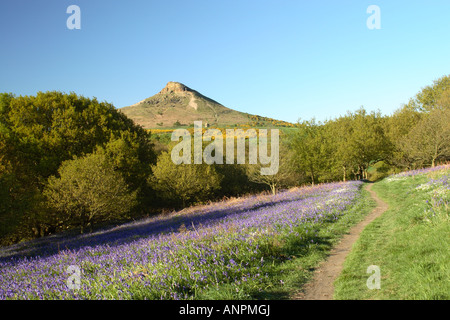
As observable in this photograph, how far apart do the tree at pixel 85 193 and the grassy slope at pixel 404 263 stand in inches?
896

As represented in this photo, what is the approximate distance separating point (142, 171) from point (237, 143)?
111ft

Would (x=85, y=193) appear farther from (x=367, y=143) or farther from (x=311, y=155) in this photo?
(x=367, y=143)

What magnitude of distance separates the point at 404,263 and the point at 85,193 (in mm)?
25243

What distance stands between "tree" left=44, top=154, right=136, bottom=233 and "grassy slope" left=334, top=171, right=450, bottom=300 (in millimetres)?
22751

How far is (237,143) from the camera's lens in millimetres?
67375

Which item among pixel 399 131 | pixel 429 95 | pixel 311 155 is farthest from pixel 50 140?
pixel 429 95

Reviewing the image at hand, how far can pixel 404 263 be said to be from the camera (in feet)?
20.7

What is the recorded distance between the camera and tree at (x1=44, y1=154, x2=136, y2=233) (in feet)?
80.4

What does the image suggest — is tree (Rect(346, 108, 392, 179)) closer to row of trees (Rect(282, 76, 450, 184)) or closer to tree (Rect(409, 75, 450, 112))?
row of trees (Rect(282, 76, 450, 184))

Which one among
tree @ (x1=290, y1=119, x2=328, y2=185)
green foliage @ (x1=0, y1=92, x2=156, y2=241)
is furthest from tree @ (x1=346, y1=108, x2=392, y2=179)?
green foliage @ (x1=0, y1=92, x2=156, y2=241)

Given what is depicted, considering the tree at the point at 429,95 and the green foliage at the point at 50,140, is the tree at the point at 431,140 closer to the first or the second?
the tree at the point at 429,95

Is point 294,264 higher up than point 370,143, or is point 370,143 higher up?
point 370,143

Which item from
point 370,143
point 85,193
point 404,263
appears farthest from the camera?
point 370,143
